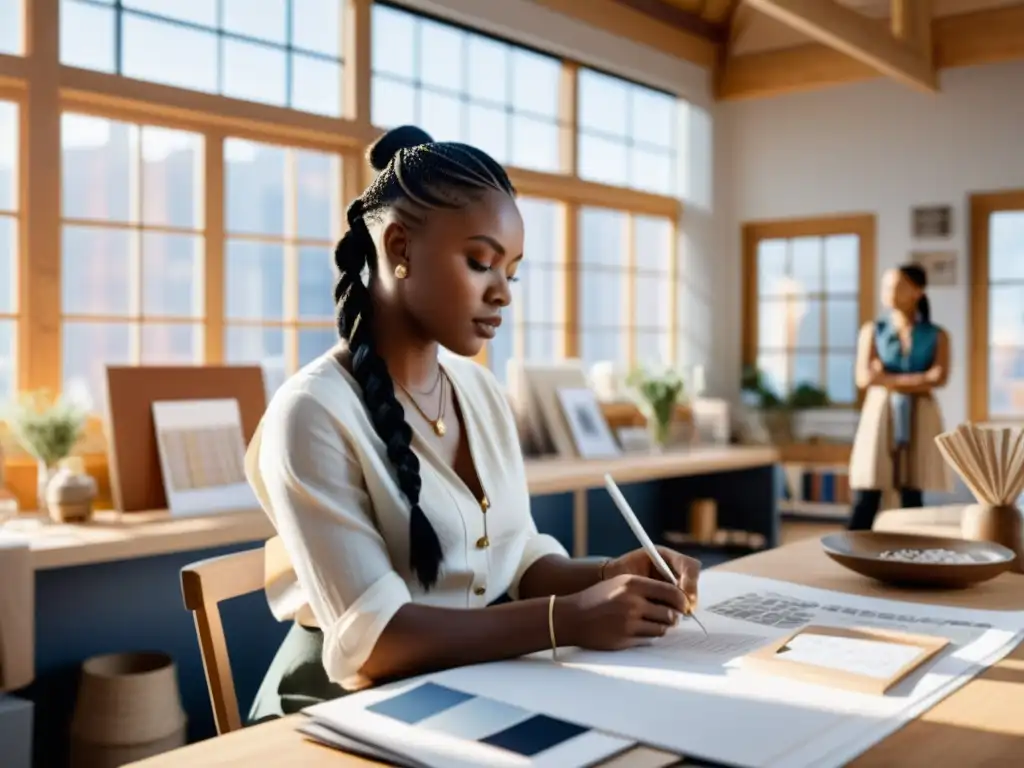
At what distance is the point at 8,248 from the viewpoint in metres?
3.68

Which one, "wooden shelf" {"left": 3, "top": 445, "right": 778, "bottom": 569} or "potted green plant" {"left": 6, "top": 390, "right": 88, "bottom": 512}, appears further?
"potted green plant" {"left": 6, "top": 390, "right": 88, "bottom": 512}

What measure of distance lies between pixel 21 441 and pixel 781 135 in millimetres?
5368

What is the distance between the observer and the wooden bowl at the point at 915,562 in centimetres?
164

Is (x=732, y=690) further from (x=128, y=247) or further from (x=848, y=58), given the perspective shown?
(x=848, y=58)

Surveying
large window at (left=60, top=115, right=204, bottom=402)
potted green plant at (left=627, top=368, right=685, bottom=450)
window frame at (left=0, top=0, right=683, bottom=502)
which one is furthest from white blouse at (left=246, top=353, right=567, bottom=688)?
potted green plant at (left=627, top=368, right=685, bottom=450)

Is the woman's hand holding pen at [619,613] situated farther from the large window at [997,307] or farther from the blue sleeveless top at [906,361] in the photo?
the large window at [997,307]


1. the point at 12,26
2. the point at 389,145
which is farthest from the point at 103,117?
the point at 389,145

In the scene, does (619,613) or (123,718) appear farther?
(123,718)

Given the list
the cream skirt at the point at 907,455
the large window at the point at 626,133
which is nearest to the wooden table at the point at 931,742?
the cream skirt at the point at 907,455

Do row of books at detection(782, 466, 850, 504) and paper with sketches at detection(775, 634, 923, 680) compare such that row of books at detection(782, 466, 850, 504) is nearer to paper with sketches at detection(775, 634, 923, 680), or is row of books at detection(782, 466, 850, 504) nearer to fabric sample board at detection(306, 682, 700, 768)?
paper with sketches at detection(775, 634, 923, 680)

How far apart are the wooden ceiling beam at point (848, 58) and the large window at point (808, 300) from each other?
0.90 metres

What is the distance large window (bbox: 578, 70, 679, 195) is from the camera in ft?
20.8

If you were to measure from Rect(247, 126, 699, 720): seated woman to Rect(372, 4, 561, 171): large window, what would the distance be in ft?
12.2

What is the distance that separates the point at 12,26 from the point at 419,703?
134 inches
